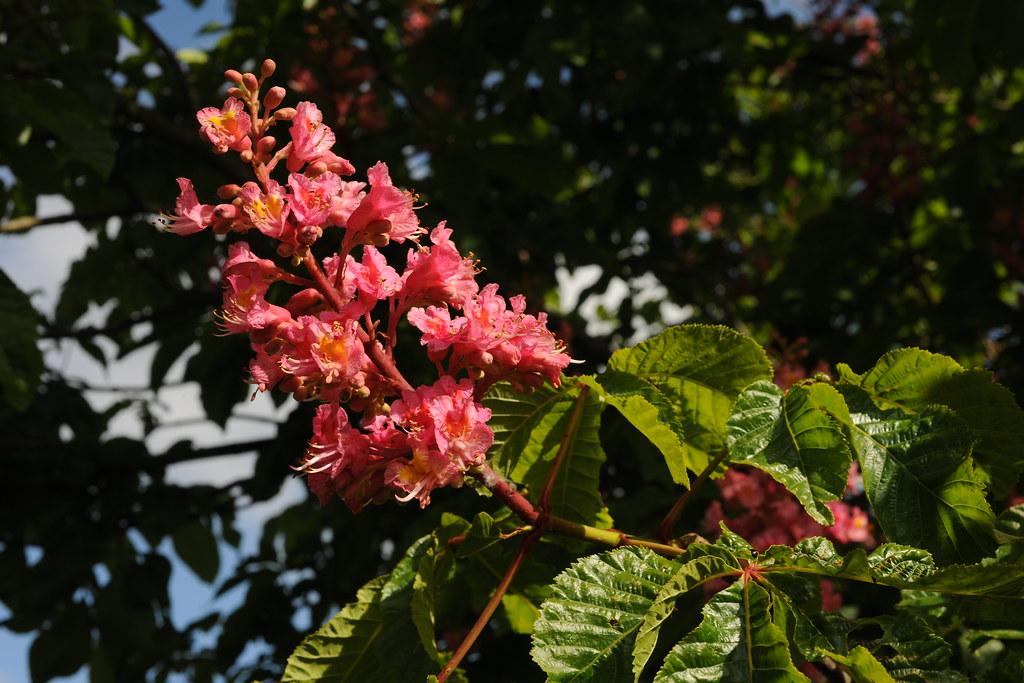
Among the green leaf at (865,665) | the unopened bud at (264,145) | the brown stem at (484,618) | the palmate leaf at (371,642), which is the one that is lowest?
the palmate leaf at (371,642)

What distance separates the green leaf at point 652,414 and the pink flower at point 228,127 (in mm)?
616

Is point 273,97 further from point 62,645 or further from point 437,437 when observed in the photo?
point 62,645

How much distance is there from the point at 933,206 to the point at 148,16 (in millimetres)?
3611

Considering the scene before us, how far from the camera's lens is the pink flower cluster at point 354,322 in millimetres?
1259

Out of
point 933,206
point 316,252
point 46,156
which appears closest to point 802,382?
point 316,252

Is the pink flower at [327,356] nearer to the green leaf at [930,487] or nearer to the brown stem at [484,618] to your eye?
the brown stem at [484,618]

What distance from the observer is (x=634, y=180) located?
4.25 m

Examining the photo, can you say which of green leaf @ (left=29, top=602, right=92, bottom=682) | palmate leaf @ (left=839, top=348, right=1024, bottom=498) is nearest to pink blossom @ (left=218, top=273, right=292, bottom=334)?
palmate leaf @ (left=839, top=348, right=1024, bottom=498)

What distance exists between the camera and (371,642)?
1.51 metres

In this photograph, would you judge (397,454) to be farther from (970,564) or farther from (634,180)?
(634,180)

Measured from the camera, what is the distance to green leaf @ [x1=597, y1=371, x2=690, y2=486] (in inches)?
52.9

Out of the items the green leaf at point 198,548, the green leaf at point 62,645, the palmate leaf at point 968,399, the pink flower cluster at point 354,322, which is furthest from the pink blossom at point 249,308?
the green leaf at point 198,548

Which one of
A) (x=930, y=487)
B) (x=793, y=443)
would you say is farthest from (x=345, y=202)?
(x=930, y=487)

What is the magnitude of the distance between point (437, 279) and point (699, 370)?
408 millimetres
